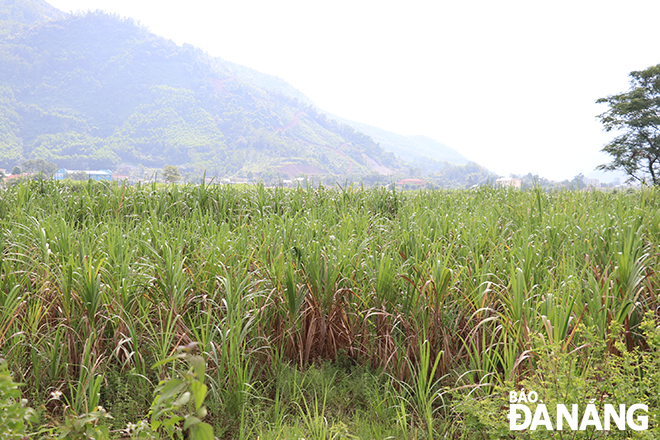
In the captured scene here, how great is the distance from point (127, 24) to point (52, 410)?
20960 centimetres

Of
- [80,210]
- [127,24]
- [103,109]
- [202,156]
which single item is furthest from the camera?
[127,24]

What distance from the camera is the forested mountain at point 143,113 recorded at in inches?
4171

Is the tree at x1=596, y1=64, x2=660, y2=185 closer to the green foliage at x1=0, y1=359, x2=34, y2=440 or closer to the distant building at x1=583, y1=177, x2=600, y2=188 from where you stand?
the distant building at x1=583, y1=177, x2=600, y2=188

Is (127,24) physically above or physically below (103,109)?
above

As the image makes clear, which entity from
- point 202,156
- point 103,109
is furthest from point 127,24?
point 202,156

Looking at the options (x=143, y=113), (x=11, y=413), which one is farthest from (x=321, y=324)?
(x=143, y=113)

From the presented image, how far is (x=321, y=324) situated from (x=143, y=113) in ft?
489

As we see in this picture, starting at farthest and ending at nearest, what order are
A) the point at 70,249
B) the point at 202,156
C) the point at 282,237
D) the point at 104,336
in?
the point at 202,156 → the point at 282,237 → the point at 70,249 → the point at 104,336

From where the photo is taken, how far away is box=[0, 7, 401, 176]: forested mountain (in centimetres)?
10594

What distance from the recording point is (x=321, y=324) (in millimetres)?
2863

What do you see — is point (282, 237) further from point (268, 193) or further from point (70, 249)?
point (268, 193)

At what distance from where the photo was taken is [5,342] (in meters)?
2.37

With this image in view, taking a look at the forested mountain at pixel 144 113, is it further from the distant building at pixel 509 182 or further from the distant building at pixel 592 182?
the distant building at pixel 592 182

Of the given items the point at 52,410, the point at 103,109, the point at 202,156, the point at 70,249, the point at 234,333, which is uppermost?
the point at 103,109
